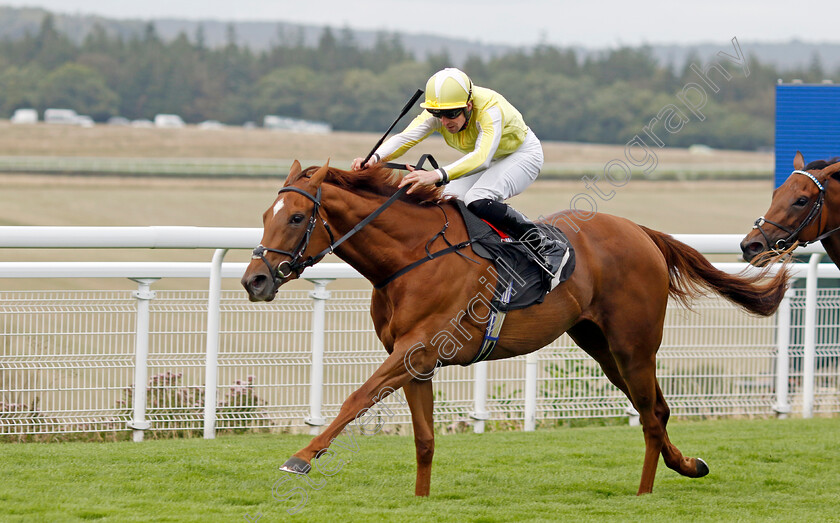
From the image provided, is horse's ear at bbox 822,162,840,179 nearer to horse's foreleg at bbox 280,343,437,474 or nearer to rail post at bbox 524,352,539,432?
rail post at bbox 524,352,539,432

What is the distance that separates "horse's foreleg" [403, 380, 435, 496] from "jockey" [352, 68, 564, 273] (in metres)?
0.78

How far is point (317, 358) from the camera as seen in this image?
608 centimetres

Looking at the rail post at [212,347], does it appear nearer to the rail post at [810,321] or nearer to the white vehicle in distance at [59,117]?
the rail post at [810,321]

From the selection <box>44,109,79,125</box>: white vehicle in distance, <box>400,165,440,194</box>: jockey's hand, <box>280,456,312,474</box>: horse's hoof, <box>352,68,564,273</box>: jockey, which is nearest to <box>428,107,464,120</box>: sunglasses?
<box>352,68,564,273</box>: jockey

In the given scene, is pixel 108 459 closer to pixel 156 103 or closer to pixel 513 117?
pixel 513 117

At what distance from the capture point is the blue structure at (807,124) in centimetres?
828

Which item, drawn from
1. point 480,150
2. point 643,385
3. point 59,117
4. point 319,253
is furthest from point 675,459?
point 59,117

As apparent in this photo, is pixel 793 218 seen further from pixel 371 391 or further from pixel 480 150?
pixel 371 391

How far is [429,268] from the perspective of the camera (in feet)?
14.3

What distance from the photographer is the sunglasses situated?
175 inches

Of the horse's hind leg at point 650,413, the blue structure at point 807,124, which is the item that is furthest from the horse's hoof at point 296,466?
the blue structure at point 807,124

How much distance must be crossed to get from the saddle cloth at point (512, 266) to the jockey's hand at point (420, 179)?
287mm

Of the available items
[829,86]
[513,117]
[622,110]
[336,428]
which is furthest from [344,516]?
[622,110]

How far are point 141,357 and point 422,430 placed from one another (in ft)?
6.29
